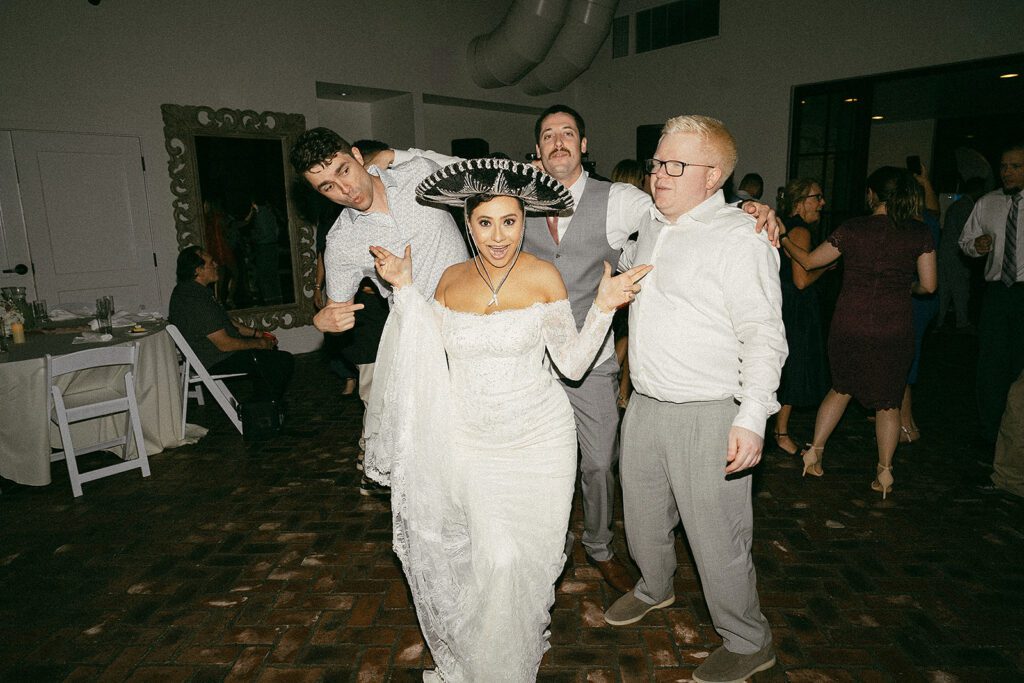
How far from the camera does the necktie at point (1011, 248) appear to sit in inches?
157

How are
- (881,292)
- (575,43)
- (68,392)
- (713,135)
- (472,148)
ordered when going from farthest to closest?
(575,43) < (472,148) < (68,392) < (881,292) < (713,135)

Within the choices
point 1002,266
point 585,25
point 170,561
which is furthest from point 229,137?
point 1002,266

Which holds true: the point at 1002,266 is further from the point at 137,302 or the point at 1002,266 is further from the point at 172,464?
the point at 137,302

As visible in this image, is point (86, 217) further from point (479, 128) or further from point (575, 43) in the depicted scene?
point (575, 43)

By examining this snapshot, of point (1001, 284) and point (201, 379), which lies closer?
point (1001, 284)

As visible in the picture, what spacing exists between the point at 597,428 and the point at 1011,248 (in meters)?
3.35

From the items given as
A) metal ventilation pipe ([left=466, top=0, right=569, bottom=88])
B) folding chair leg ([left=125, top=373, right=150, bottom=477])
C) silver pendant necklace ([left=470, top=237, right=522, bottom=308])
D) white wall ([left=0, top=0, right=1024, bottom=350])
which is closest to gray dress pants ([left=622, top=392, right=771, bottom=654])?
silver pendant necklace ([left=470, top=237, right=522, bottom=308])

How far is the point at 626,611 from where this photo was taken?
2.71m

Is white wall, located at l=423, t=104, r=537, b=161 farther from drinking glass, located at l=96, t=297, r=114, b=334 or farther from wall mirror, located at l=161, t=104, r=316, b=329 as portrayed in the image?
drinking glass, located at l=96, t=297, r=114, b=334

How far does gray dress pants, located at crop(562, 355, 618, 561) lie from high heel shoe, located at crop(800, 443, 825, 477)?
78.7 inches

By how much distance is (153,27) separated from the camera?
269 inches

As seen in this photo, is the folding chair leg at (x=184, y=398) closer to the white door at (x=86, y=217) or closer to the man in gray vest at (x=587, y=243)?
the white door at (x=86, y=217)

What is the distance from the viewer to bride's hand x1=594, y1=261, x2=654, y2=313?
204 cm

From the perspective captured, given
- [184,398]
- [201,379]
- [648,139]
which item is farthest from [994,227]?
[184,398]
